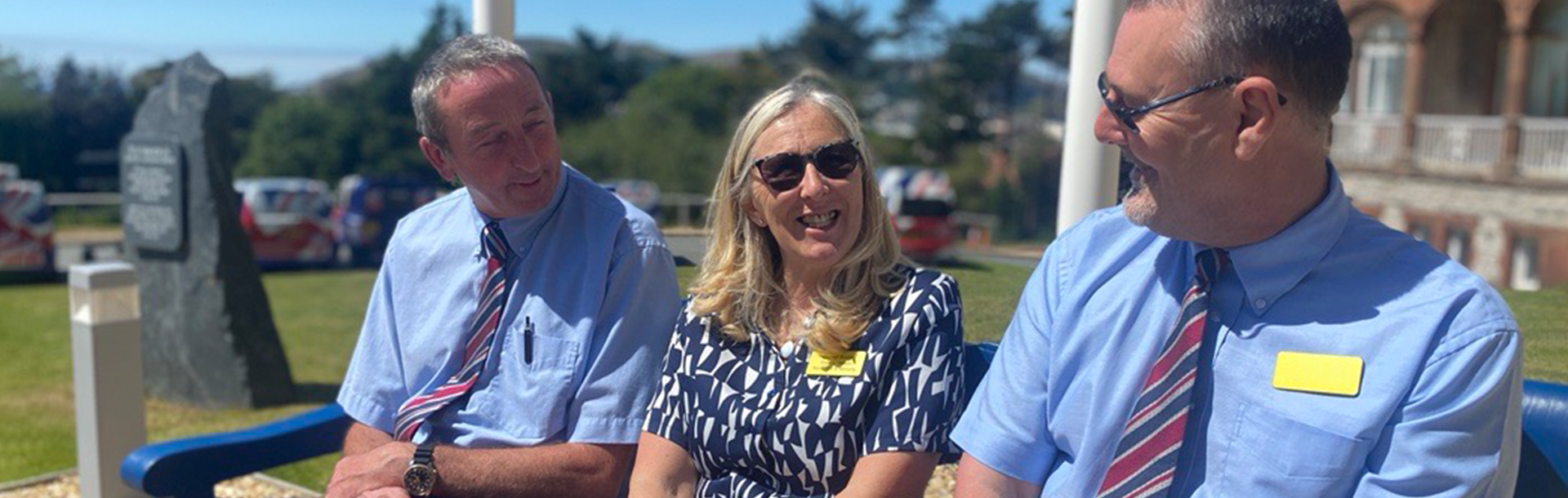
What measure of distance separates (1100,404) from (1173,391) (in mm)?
116

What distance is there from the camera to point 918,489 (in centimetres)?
214

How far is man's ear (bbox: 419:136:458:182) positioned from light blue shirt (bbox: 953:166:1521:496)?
126cm

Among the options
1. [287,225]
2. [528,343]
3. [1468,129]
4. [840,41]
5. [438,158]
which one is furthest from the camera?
[840,41]

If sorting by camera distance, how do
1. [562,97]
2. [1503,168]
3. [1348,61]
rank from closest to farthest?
[1348,61] → [1503,168] → [562,97]

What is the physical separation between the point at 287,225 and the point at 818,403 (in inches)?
690

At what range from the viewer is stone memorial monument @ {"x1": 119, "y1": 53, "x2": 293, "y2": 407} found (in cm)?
655

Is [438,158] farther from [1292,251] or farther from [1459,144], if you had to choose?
[1459,144]

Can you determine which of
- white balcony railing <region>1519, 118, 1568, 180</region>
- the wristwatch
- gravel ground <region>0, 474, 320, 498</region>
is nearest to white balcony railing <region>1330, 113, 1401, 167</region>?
white balcony railing <region>1519, 118, 1568, 180</region>

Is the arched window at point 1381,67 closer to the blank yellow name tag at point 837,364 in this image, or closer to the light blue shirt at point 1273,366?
the blank yellow name tag at point 837,364

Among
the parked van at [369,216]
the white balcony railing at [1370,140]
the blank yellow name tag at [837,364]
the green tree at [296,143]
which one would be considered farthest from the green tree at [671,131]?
the blank yellow name tag at [837,364]

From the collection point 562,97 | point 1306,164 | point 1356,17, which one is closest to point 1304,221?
point 1306,164

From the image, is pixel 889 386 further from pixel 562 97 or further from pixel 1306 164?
pixel 562 97

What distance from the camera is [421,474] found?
2377mm

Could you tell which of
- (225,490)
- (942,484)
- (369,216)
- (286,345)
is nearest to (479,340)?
(942,484)
